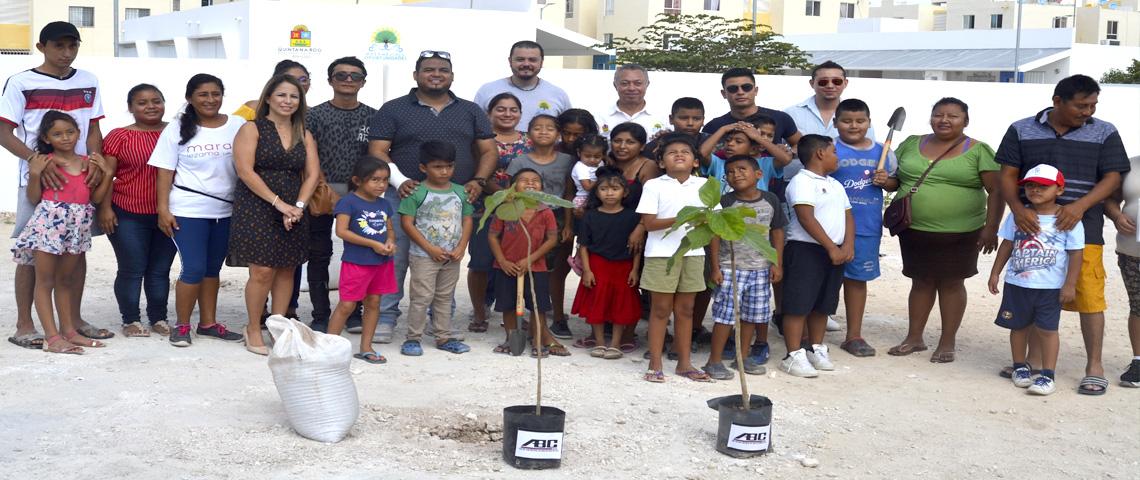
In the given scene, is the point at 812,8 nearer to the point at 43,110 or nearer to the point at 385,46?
the point at 385,46

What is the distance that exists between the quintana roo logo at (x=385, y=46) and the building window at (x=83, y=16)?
27.7m

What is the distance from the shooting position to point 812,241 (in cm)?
696

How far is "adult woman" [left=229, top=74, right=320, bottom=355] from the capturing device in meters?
6.62

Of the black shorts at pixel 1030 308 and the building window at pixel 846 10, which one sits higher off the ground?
the building window at pixel 846 10

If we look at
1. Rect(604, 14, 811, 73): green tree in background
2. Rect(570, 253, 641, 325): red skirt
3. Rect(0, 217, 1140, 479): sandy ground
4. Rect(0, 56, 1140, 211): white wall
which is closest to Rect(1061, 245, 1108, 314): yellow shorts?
Rect(0, 217, 1140, 479): sandy ground

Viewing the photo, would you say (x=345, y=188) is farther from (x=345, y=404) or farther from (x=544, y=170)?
(x=345, y=404)

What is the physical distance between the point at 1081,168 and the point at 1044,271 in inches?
24.3

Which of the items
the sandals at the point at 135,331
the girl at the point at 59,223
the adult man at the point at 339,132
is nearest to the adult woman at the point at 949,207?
the adult man at the point at 339,132

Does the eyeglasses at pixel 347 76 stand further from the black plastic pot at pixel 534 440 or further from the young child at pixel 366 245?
the black plastic pot at pixel 534 440

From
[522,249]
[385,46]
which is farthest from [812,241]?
[385,46]

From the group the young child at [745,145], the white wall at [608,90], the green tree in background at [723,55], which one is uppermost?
the green tree in background at [723,55]

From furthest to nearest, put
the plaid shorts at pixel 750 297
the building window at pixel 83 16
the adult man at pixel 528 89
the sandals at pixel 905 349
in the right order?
the building window at pixel 83 16, the adult man at pixel 528 89, the sandals at pixel 905 349, the plaid shorts at pixel 750 297

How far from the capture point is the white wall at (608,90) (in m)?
14.1

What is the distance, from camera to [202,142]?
6730mm
